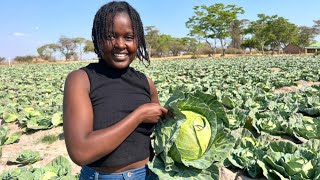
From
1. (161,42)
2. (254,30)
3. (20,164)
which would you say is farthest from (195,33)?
(20,164)

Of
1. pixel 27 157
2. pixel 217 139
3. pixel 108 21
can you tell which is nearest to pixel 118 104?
pixel 108 21

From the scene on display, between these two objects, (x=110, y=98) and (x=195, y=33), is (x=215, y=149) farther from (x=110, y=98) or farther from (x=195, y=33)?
(x=195, y=33)

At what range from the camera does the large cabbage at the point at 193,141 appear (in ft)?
6.38

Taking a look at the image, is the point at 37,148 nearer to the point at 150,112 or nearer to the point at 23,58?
the point at 150,112

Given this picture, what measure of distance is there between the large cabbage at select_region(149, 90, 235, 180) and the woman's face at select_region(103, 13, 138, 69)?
1.27ft

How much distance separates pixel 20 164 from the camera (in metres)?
5.06

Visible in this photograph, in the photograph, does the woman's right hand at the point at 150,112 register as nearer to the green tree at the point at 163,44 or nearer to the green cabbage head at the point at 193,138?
the green cabbage head at the point at 193,138

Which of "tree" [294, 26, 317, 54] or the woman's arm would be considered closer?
the woman's arm

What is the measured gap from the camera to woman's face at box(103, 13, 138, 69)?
72.8 inches

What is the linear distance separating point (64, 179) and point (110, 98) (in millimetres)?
2150

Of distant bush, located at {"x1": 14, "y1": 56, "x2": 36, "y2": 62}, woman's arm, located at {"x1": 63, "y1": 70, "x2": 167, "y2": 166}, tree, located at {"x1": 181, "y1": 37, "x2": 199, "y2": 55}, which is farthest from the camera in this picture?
tree, located at {"x1": 181, "y1": 37, "x2": 199, "y2": 55}

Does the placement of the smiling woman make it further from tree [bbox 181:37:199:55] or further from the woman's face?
tree [bbox 181:37:199:55]

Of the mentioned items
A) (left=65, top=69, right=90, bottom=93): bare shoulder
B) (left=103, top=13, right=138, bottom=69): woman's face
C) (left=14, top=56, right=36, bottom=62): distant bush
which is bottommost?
(left=65, top=69, right=90, bottom=93): bare shoulder

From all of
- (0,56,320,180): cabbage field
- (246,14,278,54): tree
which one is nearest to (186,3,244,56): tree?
(246,14,278,54): tree
